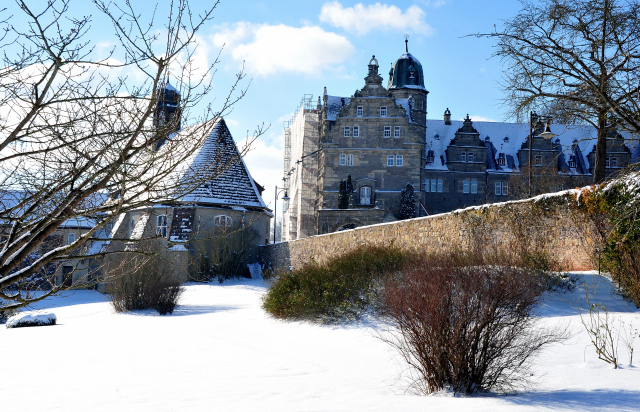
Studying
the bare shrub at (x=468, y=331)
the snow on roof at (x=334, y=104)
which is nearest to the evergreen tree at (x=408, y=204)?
Answer: the snow on roof at (x=334, y=104)

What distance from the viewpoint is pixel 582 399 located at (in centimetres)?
574

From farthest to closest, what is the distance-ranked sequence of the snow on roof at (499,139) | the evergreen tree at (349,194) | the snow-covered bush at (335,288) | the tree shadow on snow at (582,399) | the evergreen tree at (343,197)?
the snow on roof at (499,139) → the evergreen tree at (349,194) → the evergreen tree at (343,197) → the snow-covered bush at (335,288) → the tree shadow on snow at (582,399)

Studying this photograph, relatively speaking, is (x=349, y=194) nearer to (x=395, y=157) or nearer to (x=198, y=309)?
(x=395, y=157)

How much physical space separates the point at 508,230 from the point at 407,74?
48680 millimetres

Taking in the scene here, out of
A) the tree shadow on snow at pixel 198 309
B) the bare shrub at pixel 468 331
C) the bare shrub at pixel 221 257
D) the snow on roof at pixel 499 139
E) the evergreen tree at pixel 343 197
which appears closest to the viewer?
the bare shrub at pixel 468 331

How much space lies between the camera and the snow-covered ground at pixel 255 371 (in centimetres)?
620

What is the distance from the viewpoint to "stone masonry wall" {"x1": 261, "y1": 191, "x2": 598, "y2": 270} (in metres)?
12.7

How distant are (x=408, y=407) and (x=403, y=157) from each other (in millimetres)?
43355

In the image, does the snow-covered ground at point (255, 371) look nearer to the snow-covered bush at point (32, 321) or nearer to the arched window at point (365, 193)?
the snow-covered bush at point (32, 321)

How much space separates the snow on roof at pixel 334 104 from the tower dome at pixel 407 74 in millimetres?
10053

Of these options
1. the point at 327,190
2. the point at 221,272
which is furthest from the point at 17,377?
the point at 327,190

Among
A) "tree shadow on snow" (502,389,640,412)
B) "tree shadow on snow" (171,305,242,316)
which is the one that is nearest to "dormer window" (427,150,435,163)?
"tree shadow on snow" (171,305,242,316)

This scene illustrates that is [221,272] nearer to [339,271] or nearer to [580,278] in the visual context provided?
[339,271]

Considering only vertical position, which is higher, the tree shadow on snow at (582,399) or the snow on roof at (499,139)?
the snow on roof at (499,139)
